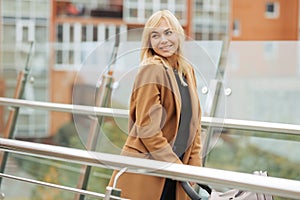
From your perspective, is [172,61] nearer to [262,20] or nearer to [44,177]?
[44,177]

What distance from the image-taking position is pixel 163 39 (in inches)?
72.9

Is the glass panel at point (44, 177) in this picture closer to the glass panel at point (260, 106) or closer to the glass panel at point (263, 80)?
the glass panel at point (260, 106)

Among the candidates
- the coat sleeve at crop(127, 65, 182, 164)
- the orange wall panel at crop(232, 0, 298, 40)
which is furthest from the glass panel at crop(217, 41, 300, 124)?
the orange wall panel at crop(232, 0, 298, 40)

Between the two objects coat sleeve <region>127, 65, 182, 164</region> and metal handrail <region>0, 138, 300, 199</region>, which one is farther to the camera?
coat sleeve <region>127, 65, 182, 164</region>

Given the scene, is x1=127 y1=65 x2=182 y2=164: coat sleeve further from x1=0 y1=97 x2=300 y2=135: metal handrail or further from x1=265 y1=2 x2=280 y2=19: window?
x1=265 y1=2 x2=280 y2=19: window

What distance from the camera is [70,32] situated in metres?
11.0

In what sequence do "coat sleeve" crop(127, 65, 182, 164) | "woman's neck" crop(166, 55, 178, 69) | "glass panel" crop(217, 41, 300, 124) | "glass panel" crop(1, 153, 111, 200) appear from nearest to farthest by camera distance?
1. "coat sleeve" crop(127, 65, 182, 164)
2. "woman's neck" crop(166, 55, 178, 69)
3. "glass panel" crop(1, 153, 111, 200)
4. "glass panel" crop(217, 41, 300, 124)

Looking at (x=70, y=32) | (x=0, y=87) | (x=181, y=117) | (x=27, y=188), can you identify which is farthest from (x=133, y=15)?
(x=181, y=117)

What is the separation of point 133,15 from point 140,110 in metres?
9.90

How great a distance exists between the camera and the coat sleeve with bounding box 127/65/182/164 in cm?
177

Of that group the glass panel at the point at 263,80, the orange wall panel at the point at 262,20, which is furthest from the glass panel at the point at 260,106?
the orange wall panel at the point at 262,20

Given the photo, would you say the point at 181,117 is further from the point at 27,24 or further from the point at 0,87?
the point at 27,24

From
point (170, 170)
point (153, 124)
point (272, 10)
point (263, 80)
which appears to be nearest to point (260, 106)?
point (263, 80)

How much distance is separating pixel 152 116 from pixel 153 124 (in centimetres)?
3
